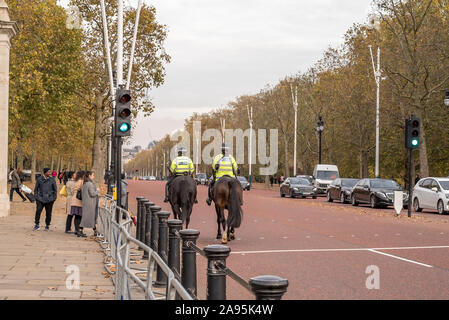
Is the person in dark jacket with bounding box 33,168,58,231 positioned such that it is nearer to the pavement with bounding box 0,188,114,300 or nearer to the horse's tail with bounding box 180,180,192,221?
the pavement with bounding box 0,188,114,300

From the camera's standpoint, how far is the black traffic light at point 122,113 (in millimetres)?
15445

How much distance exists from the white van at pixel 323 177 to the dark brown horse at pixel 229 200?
37156 millimetres

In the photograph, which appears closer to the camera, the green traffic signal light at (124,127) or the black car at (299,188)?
the green traffic signal light at (124,127)

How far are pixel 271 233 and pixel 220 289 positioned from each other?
12282 millimetres

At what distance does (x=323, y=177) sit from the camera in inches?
2042

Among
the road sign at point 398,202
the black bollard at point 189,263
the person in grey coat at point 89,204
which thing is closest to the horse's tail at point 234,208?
the person in grey coat at point 89,204

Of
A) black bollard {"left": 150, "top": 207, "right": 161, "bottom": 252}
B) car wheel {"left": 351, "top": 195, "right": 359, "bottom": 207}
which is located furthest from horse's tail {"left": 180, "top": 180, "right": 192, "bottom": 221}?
car wheel {"left": 351, "top": 195, "right": 359, "bottom": 207}

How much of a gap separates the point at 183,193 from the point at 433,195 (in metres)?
17.5

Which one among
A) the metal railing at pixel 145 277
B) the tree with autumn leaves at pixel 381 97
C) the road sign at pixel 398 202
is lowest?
the road sign at pixel 398 202

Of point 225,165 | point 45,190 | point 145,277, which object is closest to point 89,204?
point 45,190

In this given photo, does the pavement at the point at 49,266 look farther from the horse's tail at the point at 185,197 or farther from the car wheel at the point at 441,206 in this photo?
the car wheel at the point at 441,206

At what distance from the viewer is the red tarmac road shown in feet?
28.6

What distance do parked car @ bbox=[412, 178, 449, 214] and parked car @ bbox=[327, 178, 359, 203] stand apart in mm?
6887

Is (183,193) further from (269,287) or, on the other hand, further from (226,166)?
(269,287)
